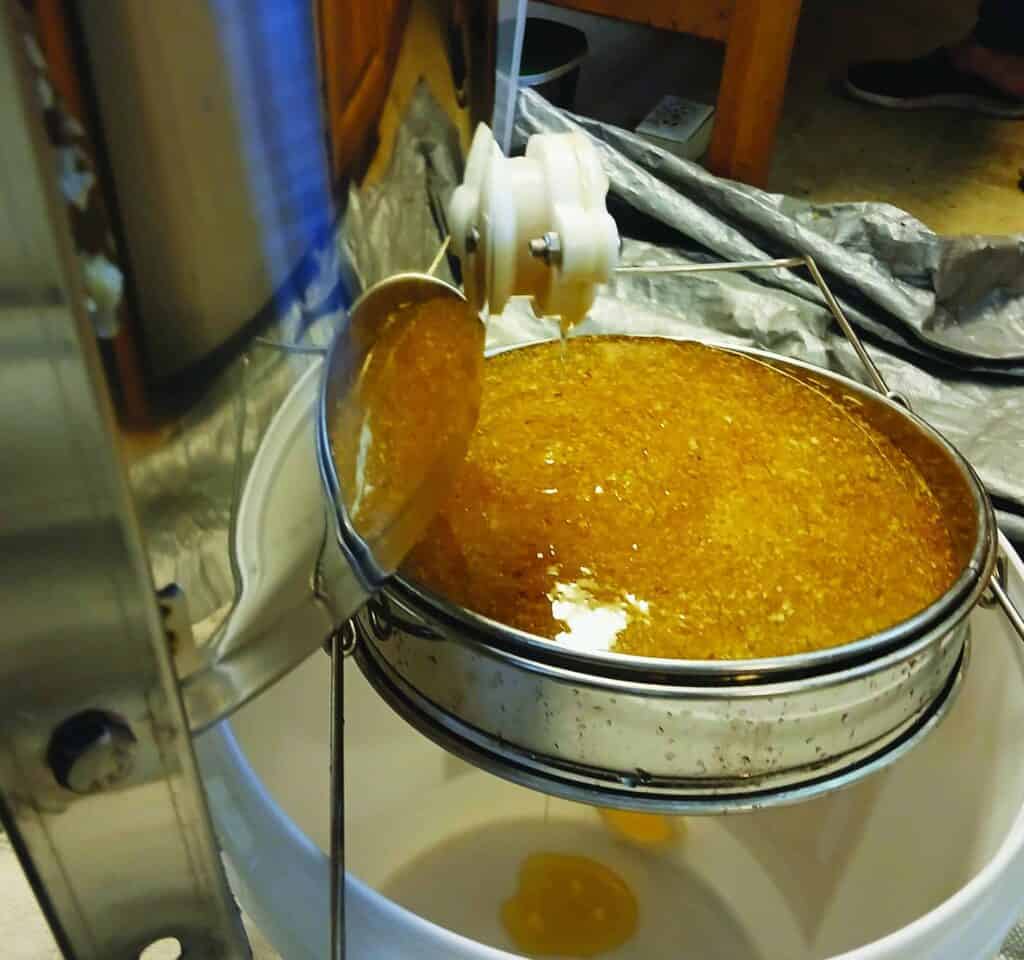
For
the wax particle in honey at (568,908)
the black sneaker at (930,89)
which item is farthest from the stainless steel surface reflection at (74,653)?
the black sneaker at (930,89)

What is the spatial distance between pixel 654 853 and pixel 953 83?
1397 mm

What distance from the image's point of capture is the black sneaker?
62.9 inches

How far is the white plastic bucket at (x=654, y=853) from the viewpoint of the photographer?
44 cm

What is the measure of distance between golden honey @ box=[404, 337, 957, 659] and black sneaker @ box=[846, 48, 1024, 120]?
3.91 ft

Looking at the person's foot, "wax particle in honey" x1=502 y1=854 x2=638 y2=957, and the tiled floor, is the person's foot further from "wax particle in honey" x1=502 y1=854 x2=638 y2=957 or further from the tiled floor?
"wax particle in honey" x1=502 y1=854 x2=638 y2=957

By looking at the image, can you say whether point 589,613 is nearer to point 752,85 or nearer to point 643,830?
point 643,830

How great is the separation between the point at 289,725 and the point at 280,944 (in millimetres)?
179

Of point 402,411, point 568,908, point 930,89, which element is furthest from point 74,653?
point 930,89

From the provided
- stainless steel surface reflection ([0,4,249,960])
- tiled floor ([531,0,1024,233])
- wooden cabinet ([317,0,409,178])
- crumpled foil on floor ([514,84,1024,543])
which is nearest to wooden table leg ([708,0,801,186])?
crumpled foil on floor ([514,84,1024,543])

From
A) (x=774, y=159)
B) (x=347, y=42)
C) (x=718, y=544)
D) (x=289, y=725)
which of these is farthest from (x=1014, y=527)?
(x=774, y=159)

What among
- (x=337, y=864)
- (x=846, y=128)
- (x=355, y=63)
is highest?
(x=355, y=63)

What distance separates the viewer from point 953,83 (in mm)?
1620

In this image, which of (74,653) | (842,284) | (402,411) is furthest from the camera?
(842,284)

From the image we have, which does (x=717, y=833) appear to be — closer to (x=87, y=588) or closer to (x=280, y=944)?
(x=280, y=944)
